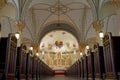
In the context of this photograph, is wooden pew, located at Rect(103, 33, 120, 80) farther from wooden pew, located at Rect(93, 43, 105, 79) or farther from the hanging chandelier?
the hanging chandelier

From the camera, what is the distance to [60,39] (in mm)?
37719

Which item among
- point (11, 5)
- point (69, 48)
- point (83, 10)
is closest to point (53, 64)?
point (69, 48)

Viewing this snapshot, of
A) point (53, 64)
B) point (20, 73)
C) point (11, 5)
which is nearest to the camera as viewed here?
→ point (20, 73)

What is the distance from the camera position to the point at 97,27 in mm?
13898

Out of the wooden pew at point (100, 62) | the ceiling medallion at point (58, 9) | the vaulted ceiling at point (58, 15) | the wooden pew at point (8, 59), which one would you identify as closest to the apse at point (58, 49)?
the vaulted ceiling at point (58, 15)

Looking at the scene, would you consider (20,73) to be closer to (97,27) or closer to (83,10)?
(97,27)

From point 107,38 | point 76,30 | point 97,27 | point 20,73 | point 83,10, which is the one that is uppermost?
point 83,10

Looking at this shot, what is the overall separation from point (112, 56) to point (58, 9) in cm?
1653

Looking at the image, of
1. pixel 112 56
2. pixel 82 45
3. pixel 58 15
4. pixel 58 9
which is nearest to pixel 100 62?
pixel 112 56

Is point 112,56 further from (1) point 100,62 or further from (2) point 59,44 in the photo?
(2) point 59,44

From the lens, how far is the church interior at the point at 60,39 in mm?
5953

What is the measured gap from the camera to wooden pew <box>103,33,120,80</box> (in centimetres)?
525

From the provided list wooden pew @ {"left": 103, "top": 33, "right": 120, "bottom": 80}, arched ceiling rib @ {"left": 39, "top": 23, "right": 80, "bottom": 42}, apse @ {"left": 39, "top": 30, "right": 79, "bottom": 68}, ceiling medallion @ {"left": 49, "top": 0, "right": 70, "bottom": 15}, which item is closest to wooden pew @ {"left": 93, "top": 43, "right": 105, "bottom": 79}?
wooden pew @ {"left": 103, "top": 33, "right": 120, "bottom": 80}

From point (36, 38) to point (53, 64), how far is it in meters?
13.0
